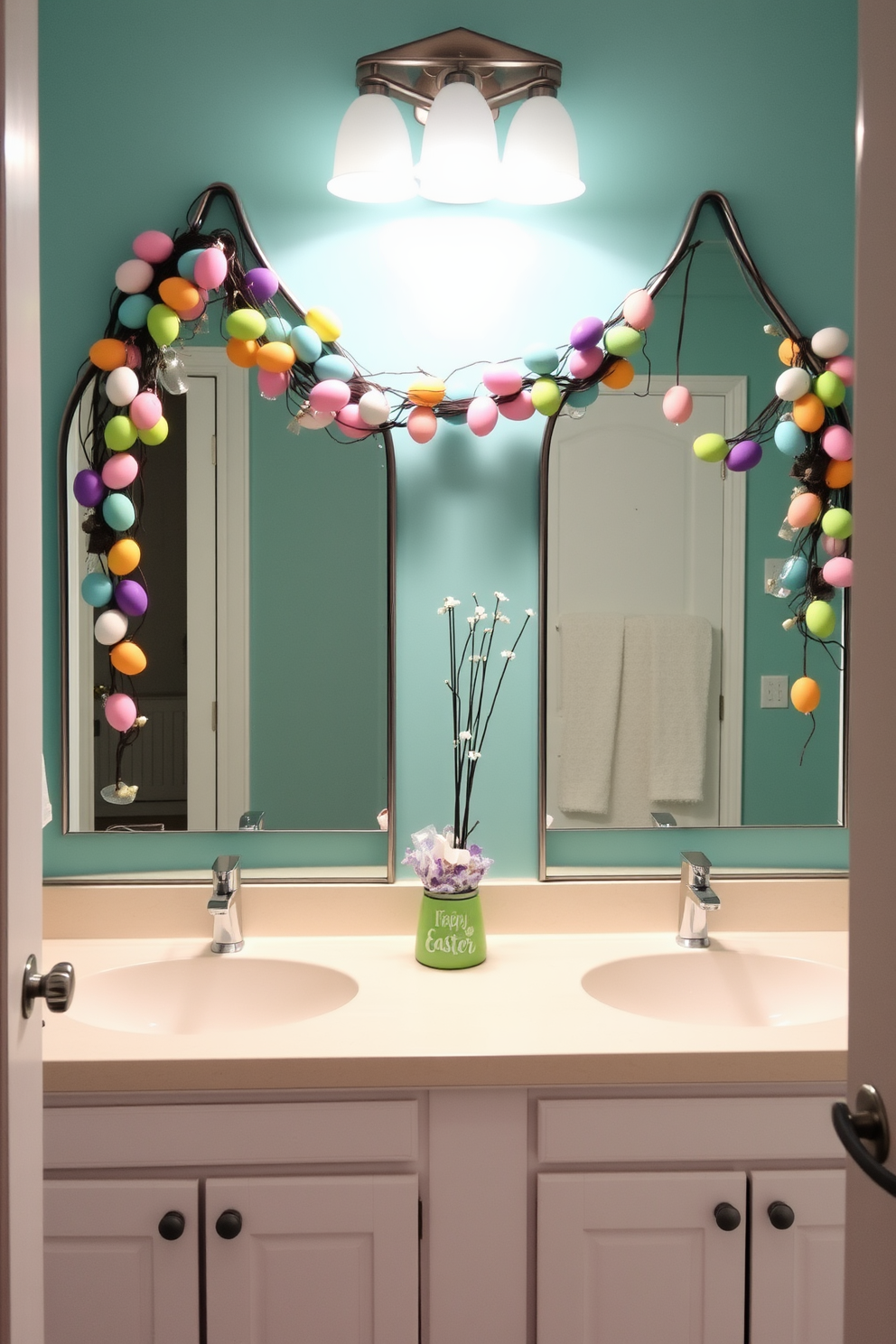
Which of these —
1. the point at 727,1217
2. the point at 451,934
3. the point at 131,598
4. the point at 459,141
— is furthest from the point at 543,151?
the point at 727,1217

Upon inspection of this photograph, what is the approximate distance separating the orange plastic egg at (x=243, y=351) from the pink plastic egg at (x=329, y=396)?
0.12 metres

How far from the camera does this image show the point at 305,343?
6.04 feet

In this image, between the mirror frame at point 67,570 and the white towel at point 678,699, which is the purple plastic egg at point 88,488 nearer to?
the mirror frame at point 67,570

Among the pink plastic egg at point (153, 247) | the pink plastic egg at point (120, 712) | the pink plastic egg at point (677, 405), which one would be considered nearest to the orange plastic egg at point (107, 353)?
the pink plastic egg at point (153, 247)

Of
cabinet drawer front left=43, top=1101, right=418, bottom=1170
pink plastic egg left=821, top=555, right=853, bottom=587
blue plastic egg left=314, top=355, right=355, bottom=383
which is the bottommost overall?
cabinet drawer front left=43, top=1101, right=418, bottom=1170

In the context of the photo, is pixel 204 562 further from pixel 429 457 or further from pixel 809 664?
pixel 809 664

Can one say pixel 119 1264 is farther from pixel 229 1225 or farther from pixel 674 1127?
pixel 674 1127

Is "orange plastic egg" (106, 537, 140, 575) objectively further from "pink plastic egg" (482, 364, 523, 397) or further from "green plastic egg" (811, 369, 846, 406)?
"green plastic egg" (811, 369, 846, 406)

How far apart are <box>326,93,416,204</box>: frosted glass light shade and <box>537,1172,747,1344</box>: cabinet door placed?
1584 millimetres

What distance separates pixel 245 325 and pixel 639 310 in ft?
2.19

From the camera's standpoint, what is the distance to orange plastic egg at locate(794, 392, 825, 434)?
1.90m

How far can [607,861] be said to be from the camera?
1984mm

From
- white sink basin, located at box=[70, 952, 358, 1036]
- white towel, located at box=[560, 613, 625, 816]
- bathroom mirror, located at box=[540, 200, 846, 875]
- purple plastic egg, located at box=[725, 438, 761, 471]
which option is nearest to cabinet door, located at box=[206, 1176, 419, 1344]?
white sink basin, located at box=[70, 952, 358, 1036]

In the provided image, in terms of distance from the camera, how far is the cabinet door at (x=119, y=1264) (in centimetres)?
145
